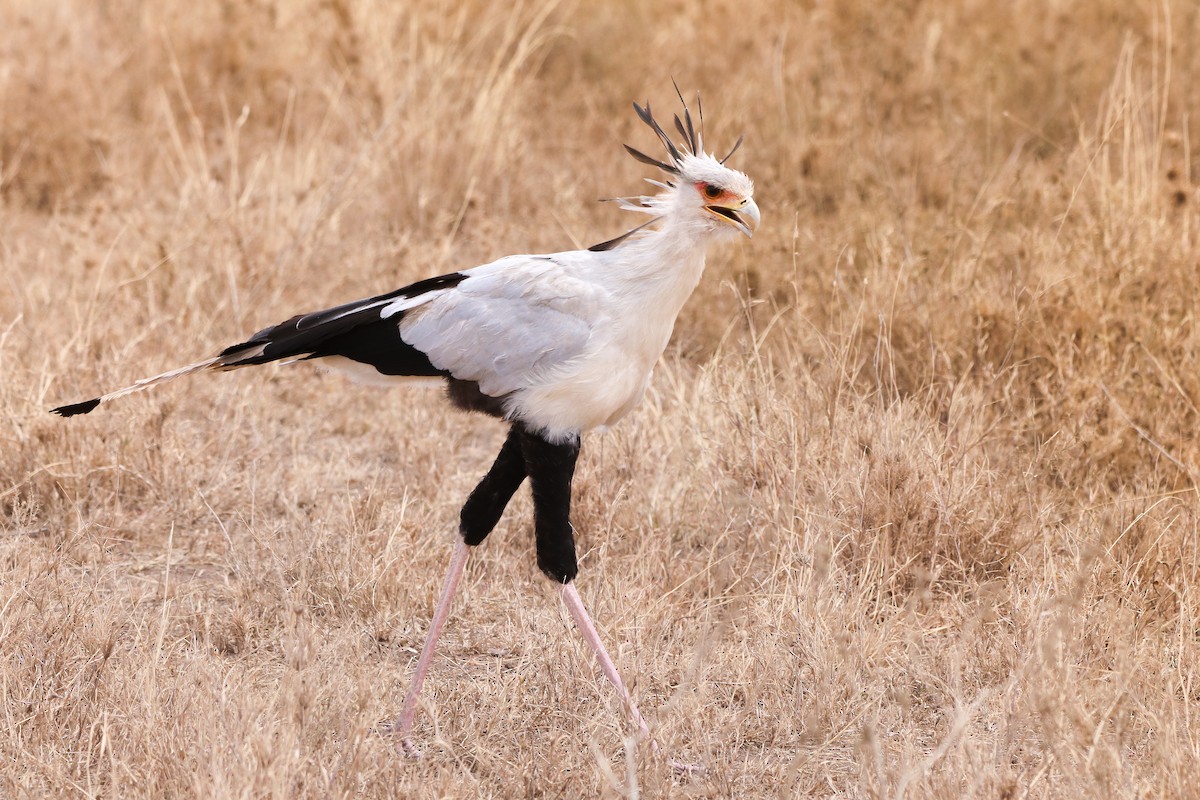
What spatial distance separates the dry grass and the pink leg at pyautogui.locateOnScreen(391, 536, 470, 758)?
0.07m

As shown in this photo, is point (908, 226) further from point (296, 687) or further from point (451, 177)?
point (296, 687)

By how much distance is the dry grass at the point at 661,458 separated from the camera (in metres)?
3.07

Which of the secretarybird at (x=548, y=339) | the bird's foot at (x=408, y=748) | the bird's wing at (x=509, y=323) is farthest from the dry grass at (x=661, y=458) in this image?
the bird's wing at (x=509, y=323)

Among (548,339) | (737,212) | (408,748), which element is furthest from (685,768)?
(737,212)

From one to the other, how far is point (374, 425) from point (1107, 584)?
8.59ft

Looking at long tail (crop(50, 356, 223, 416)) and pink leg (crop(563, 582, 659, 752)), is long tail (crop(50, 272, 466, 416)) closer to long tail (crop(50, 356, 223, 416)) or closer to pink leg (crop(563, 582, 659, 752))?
long tail (crop(50, 356, 223, 416))

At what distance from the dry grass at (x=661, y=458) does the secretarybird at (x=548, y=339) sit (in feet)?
1.44

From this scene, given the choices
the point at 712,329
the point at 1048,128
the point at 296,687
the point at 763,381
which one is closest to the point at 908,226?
the point at 712,329

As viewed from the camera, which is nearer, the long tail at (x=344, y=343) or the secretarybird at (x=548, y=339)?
the secretarybird at (x=548, y=339)

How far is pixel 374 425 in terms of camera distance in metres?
4.96

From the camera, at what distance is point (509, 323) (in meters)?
3.20

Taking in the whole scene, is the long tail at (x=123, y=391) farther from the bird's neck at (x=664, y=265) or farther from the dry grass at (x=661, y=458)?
the bird's neck at (x=664, y=265)

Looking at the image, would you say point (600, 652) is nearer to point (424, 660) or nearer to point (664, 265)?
point (424, 660)

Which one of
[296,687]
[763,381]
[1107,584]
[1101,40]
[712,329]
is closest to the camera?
[296,687]
